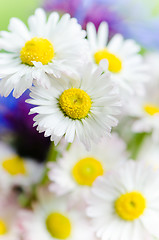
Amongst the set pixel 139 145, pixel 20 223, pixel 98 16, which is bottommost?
pixel 20 223

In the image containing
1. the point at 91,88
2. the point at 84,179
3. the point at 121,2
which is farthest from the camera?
the point at 121,2

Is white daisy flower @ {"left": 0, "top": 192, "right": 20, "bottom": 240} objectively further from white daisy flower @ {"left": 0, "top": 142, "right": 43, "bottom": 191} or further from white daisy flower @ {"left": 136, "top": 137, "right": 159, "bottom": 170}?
white daisy flower @ {"left": 136, "top": 137, "right": 159, "bottom": 170}

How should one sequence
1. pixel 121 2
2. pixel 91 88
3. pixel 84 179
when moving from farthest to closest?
pixel 121 2 < pixel 84 179 < pixel 91 88

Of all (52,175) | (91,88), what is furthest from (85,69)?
(52,175)

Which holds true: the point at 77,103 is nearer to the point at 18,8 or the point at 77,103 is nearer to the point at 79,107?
the point at 79,107

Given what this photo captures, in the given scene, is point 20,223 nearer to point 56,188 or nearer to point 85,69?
point 56,188

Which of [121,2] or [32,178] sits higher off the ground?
[121,2]

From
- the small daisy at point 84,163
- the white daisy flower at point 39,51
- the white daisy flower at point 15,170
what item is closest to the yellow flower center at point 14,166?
the white daisy flower at point 15,170

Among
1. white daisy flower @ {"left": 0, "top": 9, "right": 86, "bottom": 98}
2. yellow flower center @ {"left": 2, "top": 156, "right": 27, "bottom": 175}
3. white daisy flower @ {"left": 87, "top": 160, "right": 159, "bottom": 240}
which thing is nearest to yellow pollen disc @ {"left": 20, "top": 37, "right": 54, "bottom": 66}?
white daisy flower @ {"left": 0, "top": 9, "right": 86, "bottom": 98}

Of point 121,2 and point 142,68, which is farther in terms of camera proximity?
point 121,2
